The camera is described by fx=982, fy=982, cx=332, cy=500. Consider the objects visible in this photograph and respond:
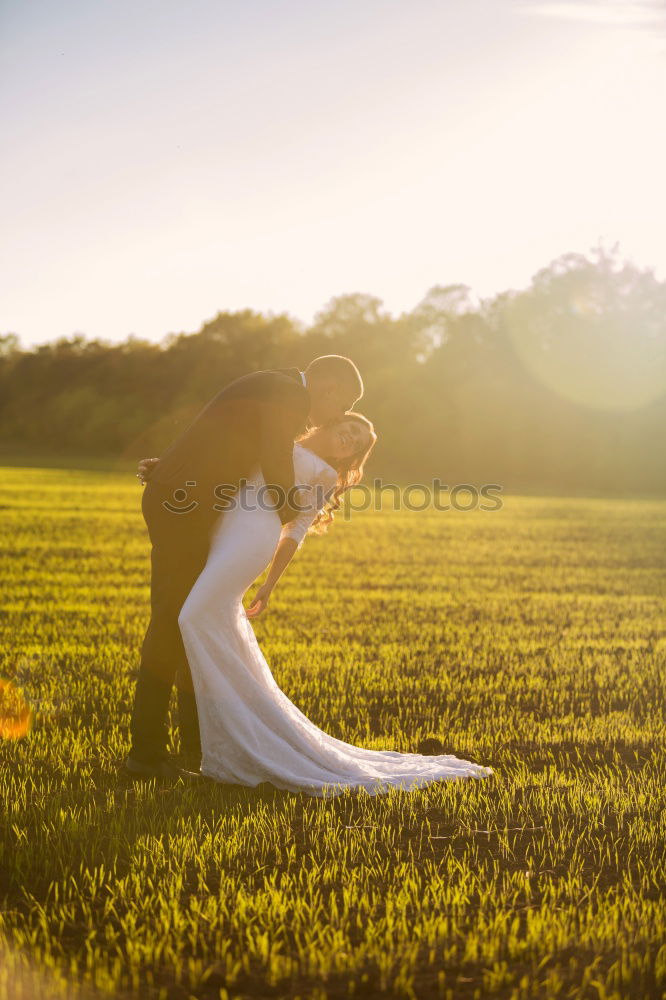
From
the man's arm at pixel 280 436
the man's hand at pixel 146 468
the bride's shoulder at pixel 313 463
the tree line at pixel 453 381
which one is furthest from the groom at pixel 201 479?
the tree line at pixel 453 381

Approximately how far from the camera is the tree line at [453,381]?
61.9m

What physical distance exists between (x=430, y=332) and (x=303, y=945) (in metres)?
73.2

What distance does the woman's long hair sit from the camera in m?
5.56

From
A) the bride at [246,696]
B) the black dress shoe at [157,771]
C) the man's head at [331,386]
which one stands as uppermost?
the man's head at [331,386]

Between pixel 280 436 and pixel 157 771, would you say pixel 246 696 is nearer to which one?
pixel 157 771

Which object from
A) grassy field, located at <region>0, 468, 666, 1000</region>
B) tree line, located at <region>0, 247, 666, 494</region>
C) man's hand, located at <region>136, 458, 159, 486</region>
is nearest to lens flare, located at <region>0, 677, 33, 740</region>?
grassy field, located at <region>0, 468, 666, 1000</region>

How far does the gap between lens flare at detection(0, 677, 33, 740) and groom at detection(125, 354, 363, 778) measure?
3.91 ft

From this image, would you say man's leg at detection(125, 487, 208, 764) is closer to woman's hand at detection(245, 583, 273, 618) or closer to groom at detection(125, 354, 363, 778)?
groom at detection(125, 354, 363, 778)

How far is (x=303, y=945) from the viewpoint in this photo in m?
3.45

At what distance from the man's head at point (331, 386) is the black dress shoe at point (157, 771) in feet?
6.68

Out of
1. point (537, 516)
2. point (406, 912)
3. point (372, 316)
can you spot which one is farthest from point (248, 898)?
point (372, 316)

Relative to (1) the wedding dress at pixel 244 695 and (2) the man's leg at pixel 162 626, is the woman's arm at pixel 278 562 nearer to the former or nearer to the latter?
(1) the wedding dress at pixel 244 695

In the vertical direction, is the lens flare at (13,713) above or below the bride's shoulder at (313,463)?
below
